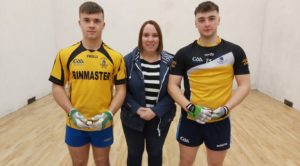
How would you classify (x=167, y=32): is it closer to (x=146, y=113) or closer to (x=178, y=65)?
(x=178, y=65)

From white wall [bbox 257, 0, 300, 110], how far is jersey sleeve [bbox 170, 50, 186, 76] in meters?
4.49

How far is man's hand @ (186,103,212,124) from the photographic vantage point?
214 cm

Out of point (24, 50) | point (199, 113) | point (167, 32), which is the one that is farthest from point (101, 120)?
point (167, 32)

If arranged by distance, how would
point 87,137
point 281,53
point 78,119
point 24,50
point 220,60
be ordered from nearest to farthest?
point 78,119, point 220,60, point 87,137, point 24,50, point 281,53

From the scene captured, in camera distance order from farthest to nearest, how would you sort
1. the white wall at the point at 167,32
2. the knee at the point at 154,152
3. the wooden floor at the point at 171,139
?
the white wall at the point at 167,32 < the wooden floor at the point at 171,139 < the knee at the point at 154,152

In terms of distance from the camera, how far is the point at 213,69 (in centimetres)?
222

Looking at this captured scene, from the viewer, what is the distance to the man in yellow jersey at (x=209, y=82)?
7.16 feet

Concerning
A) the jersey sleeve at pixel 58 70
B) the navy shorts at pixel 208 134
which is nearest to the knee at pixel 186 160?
the navy shorts at pixel 208 134

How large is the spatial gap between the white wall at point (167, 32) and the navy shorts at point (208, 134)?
426 centimetres

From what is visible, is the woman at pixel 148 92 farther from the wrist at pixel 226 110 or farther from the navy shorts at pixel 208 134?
the wrist at pixel 226 110

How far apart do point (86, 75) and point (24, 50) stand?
460 cm

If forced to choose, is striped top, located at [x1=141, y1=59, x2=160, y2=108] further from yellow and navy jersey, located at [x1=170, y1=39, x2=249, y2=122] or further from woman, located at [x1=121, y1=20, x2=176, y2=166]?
yellow and navy jersey, located at [x1=170, y1=39, x2=249, y2=122]

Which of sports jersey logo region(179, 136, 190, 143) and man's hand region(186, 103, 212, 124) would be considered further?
sports jersey logo region(179, 136, 190, 143)

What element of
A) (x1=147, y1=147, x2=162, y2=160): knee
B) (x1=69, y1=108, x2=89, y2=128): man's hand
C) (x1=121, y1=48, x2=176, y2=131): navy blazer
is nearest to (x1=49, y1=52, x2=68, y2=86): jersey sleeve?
(x1=69, y1=108, x2=89, y2=128): man's hand
